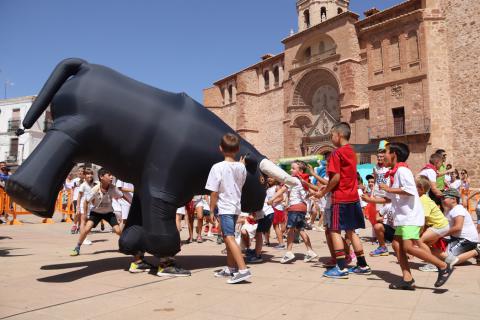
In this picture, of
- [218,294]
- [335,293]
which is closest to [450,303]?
[335,293]

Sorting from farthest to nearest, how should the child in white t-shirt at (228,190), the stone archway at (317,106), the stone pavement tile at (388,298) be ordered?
the stone archway at (317,106) → the child in white t-shirt at (228,190) → the stone pavement tile at (388,298)

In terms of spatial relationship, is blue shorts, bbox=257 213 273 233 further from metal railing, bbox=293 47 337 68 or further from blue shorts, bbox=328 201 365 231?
metal railing, bbox=293 47 337 68

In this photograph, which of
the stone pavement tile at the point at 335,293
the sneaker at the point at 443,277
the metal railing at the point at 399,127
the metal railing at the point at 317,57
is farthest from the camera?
the metal railing at the point at 317,57

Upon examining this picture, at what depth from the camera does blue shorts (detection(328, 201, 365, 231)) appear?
458 cm

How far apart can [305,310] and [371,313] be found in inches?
19.6

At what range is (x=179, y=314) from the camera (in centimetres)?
310


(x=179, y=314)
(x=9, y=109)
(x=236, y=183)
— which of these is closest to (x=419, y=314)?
(x=179, y=314)

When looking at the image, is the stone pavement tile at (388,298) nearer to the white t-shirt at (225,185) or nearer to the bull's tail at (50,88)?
the white t-shirt at (225,185)

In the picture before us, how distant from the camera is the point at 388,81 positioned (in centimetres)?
2344

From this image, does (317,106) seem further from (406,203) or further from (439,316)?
(439,316)

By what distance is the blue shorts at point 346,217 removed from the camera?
4.58 m

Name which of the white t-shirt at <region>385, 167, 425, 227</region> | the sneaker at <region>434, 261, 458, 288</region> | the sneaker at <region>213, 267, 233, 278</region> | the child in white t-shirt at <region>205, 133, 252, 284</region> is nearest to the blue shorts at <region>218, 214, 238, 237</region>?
the child in white t-shirt at <region>205, 133, 252, 284</region>

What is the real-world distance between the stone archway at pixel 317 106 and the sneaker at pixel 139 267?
24.1 metres

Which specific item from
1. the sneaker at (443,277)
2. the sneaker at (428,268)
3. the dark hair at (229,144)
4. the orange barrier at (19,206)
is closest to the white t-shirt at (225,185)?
the dark hair at (229,144)
